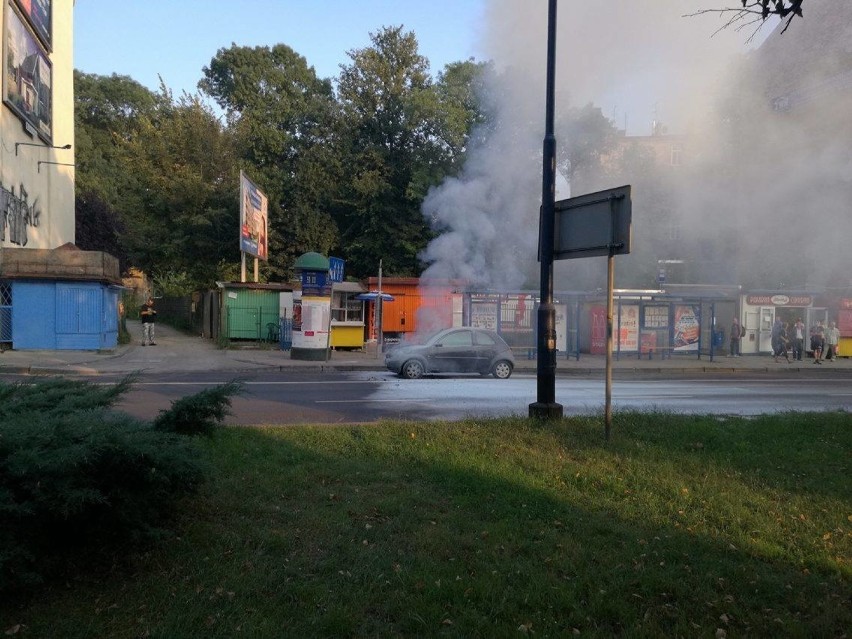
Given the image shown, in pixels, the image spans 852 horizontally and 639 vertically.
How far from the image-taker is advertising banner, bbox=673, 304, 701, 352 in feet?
81.0

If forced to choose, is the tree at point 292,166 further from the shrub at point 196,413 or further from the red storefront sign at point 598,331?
the shrub at point 196,413

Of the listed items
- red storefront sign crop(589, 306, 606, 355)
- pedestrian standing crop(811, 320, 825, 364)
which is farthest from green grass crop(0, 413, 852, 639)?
pedestrian standing crop(811, 320, 825, 364)

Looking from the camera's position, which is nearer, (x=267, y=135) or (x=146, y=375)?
(x=146, y=375)

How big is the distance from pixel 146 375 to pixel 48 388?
12126 mm

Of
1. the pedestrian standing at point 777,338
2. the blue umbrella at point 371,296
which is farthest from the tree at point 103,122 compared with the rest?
the pedestrian standing at point 777,338

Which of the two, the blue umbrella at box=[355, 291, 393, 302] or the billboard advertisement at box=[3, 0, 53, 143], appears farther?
the blue umbrella at box=[355, 291, 393, 302]

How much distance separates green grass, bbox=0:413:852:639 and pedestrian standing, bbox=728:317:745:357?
2070 centimetres

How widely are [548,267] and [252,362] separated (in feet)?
46.1

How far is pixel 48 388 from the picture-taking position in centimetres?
513

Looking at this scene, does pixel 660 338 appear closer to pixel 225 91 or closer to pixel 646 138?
pixel 646 138

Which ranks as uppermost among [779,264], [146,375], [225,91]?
[225,91]

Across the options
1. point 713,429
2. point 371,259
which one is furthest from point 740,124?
point 371,259

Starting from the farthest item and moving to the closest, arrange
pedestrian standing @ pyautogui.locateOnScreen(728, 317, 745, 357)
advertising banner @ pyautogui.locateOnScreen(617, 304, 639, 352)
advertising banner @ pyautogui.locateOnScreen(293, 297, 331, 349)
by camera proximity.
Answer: pedestrian standing @ pyautogui.locateOnScreen(728, 317, 745, 357), advertising banner @ pyautogui.locateOnScreen(617, 304, 639, 352), advertising banner @ pyautogui.locateOnScreen(293, 297, 331, 349)

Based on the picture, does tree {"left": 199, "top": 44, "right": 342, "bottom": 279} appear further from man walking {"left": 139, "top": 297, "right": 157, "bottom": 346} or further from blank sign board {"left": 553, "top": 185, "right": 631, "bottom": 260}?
blank sign board {"left": 553, "top": 185, "right": 631, "bottom": 260}
